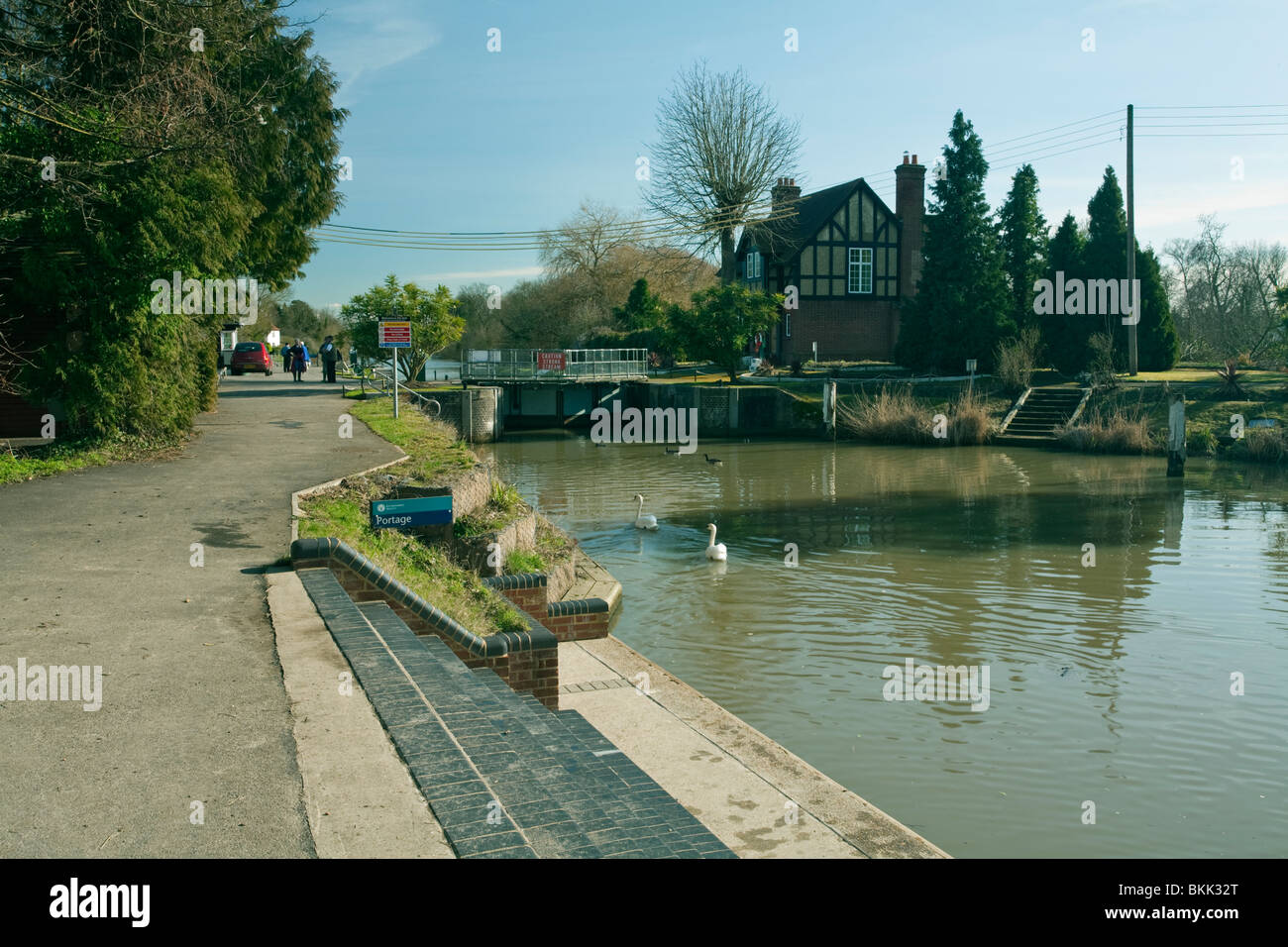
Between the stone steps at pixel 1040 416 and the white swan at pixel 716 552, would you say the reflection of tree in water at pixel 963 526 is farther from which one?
the stone steps at pixel 1040 416

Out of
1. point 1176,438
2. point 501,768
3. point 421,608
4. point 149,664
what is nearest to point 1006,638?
point 421,608

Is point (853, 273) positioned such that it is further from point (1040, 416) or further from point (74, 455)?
point (74, 455)

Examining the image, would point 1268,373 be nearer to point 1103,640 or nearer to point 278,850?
point 1103,640

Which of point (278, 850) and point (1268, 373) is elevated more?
point (1268, 373)

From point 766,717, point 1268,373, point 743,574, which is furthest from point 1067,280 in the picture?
point 766,717

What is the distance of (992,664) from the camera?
11977mm

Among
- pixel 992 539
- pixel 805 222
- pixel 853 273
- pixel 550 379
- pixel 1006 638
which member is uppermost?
pixel 805 222

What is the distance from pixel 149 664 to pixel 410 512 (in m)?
4.75

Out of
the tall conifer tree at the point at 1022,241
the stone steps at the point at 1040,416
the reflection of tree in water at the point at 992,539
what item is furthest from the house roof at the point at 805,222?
the reflection of tree in water at the point at 992,539

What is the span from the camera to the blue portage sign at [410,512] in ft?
37.1

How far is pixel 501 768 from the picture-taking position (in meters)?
5.47

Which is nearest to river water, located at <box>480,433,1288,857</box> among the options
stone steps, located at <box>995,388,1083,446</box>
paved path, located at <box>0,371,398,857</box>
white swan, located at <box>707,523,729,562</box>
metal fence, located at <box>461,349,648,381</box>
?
white swan, located at <box>707,523,729,562</box>
